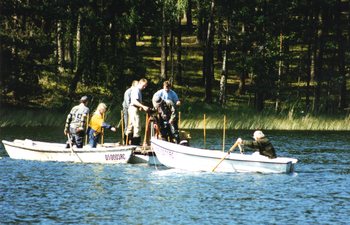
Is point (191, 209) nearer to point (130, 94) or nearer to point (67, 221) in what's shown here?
point (67, 221)

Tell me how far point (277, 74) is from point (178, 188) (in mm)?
44829

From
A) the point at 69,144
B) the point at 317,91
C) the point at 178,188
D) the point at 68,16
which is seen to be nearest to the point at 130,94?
the point at 69,144

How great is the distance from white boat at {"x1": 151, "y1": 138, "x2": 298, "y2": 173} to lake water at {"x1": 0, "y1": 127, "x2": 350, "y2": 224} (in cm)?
32

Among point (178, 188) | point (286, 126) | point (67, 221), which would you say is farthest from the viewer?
point (286, 126)

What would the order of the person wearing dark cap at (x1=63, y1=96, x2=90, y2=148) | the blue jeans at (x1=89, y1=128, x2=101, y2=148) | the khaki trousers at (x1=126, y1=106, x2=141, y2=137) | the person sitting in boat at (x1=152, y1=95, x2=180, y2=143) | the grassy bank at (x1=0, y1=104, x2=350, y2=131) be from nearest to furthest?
the person sitting in boat at (x1=152, y1=95, x2=180, y2=143) → the khaki trousers at (x1=126, y1=106, x2=141, y2=137) → the person wearing dark cap at (x1=63, y1=96, x2=90, y2=148) → the blue jeans at (x1=89, y1=128, x2=101, y2=148) → the grassy bank at (x1=0, y1=104, x2=350, y2=131)

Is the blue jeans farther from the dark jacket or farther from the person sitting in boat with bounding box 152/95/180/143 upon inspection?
the dark jacket

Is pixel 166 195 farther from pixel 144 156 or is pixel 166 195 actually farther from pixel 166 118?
pixel 144 156

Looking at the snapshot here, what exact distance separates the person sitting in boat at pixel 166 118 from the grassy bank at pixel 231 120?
58.8 feet

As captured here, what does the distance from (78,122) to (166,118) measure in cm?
299

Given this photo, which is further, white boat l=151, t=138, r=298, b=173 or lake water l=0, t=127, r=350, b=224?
white boat l=151, t=138, r=298, b=173

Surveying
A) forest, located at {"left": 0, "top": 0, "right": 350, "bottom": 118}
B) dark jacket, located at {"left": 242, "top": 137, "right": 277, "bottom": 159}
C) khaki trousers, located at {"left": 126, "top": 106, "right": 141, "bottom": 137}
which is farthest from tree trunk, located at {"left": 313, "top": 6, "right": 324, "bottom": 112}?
dark jacket, located at {"left": 242, "top": 137, "right": 277, "bottom": 159}

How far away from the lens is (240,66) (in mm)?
63250

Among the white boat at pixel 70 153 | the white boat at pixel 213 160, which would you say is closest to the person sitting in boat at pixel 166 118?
the white boat at pixel 213 160

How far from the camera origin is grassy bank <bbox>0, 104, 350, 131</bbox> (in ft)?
164
